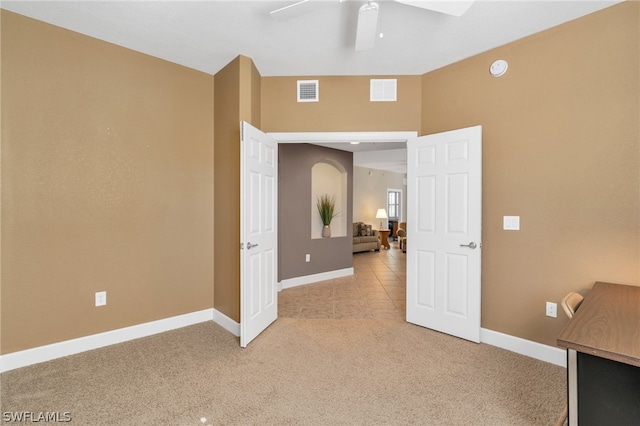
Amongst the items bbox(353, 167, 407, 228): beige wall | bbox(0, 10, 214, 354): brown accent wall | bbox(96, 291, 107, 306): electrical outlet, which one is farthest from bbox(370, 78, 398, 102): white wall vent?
bbox(353, 167, 407, 228): beige wall

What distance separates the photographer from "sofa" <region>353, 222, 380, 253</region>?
829 centimetres

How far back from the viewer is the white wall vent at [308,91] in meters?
3.35

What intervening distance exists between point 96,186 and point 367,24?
2.68m

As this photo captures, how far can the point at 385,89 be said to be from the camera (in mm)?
3332

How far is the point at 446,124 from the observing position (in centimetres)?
311

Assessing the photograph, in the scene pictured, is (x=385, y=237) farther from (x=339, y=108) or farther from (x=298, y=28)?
→ (x=298, y=28)

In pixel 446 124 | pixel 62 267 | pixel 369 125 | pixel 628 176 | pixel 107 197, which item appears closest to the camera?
pixel 628 176

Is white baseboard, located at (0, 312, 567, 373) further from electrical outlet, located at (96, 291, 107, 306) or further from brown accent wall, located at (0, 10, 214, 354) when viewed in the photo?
electrical outlet, located at (96, 291, 107, 306)

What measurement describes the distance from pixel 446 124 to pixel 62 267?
3.92 m

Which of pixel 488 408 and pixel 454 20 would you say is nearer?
pixel 488 408

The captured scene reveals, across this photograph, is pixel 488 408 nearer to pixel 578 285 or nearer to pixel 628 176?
pixel 578 285

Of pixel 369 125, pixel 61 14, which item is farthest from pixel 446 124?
pixel 61 14

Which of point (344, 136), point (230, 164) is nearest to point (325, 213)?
point (344, 136)

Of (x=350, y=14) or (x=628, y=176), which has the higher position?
(x=350, y=14)
